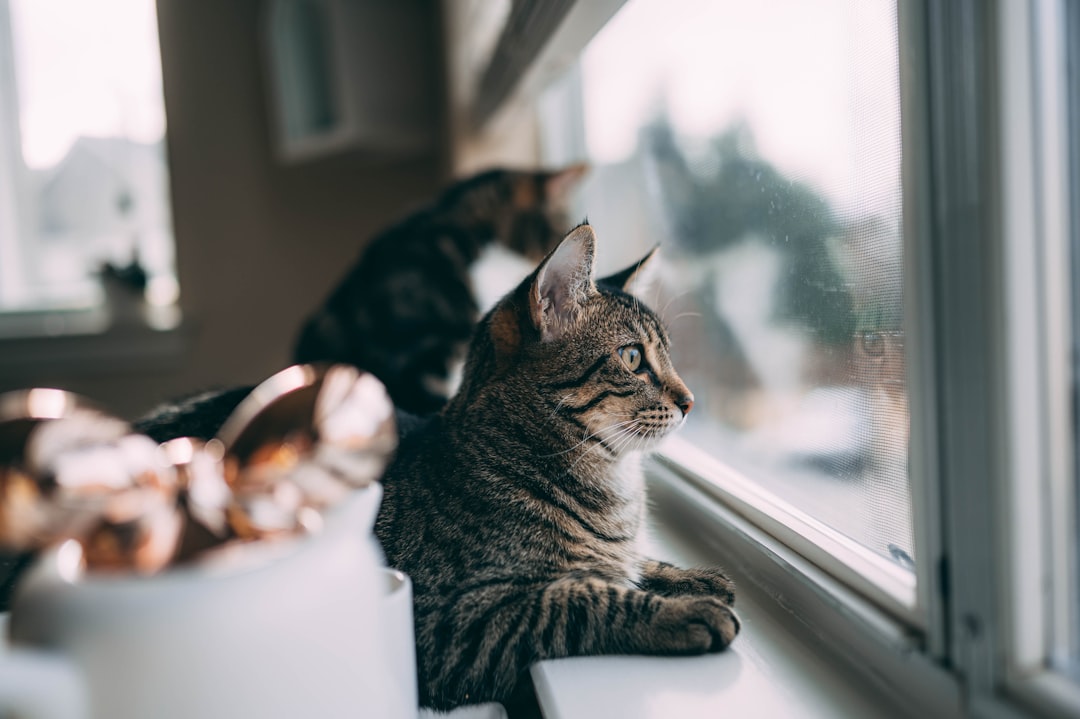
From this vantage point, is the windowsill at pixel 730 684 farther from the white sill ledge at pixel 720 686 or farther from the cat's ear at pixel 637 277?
the cat's ear at pixel 637 277

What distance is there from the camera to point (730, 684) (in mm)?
519

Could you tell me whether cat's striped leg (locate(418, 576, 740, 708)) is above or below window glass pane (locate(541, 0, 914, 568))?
below

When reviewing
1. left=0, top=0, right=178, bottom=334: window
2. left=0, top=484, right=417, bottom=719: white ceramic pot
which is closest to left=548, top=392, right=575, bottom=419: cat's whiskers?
left=0, top=484, right=417, bottom=719: white ceramic pot

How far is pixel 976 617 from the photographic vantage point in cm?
38

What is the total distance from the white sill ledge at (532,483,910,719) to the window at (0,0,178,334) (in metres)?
2.51

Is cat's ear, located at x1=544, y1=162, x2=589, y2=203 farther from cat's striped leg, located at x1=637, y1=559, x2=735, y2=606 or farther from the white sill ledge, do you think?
the white sill ledge

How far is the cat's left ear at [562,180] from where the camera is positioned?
1315 mm

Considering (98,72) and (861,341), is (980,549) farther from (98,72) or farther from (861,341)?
(98,72)

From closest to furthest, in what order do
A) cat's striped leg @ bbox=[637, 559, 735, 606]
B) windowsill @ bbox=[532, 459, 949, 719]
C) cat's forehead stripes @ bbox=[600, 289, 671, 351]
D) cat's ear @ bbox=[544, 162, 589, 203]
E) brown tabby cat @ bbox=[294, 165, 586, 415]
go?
1. windowsill @ bbox=[532, 459, 949, 719]
2. cat's striped leg @ bbox=[637, 559, 735, 606]
3. cat's forehead stripes @ bbox=[600, 289, 671, 351]
4. brown tabby cat @ bbox=[294, 165, 586, 415]
5. cat's ear @ bbox=[544, 162, 589, 203]

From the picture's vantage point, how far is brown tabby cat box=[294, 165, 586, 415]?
1.17m

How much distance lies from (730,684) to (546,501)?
0.68 ft

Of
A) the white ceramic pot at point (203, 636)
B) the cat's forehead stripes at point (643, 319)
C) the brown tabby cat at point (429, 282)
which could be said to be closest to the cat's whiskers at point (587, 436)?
the cat's forehead stripes at point (643, 319)

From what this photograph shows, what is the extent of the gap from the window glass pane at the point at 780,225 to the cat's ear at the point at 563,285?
0.19 meters

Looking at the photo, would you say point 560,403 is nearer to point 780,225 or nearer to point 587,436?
point 587,436
